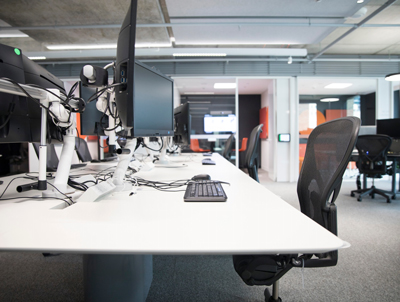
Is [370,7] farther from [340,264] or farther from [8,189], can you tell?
[8,189]

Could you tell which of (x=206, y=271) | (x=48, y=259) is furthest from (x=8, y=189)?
→ (x=206, y=271)

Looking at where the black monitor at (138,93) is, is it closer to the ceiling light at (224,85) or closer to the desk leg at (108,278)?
the desk leg at (108,278)

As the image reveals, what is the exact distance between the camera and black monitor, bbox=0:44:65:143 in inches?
35.7

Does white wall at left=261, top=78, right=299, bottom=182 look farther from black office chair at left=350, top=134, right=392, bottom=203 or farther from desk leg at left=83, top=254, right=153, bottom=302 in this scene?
desk leg at left=83, top=254, right=153, bottom=302

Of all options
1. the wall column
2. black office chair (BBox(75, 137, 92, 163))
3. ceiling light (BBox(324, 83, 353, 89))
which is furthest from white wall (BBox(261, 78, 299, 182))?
black office chair (BBox(75, 137, 92, 163))

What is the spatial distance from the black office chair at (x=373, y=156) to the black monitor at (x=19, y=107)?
424 centimetres

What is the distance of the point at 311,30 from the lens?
385 centimetres

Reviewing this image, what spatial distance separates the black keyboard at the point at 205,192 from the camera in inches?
34.0

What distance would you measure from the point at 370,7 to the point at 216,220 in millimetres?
4781

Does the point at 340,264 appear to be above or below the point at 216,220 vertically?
below

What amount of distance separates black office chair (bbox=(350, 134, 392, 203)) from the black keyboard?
3616 mm

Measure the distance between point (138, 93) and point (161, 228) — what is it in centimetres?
77

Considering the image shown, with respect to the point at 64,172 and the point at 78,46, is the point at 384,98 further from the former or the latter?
the point at 78,46

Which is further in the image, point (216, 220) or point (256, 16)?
point (256, 16)
